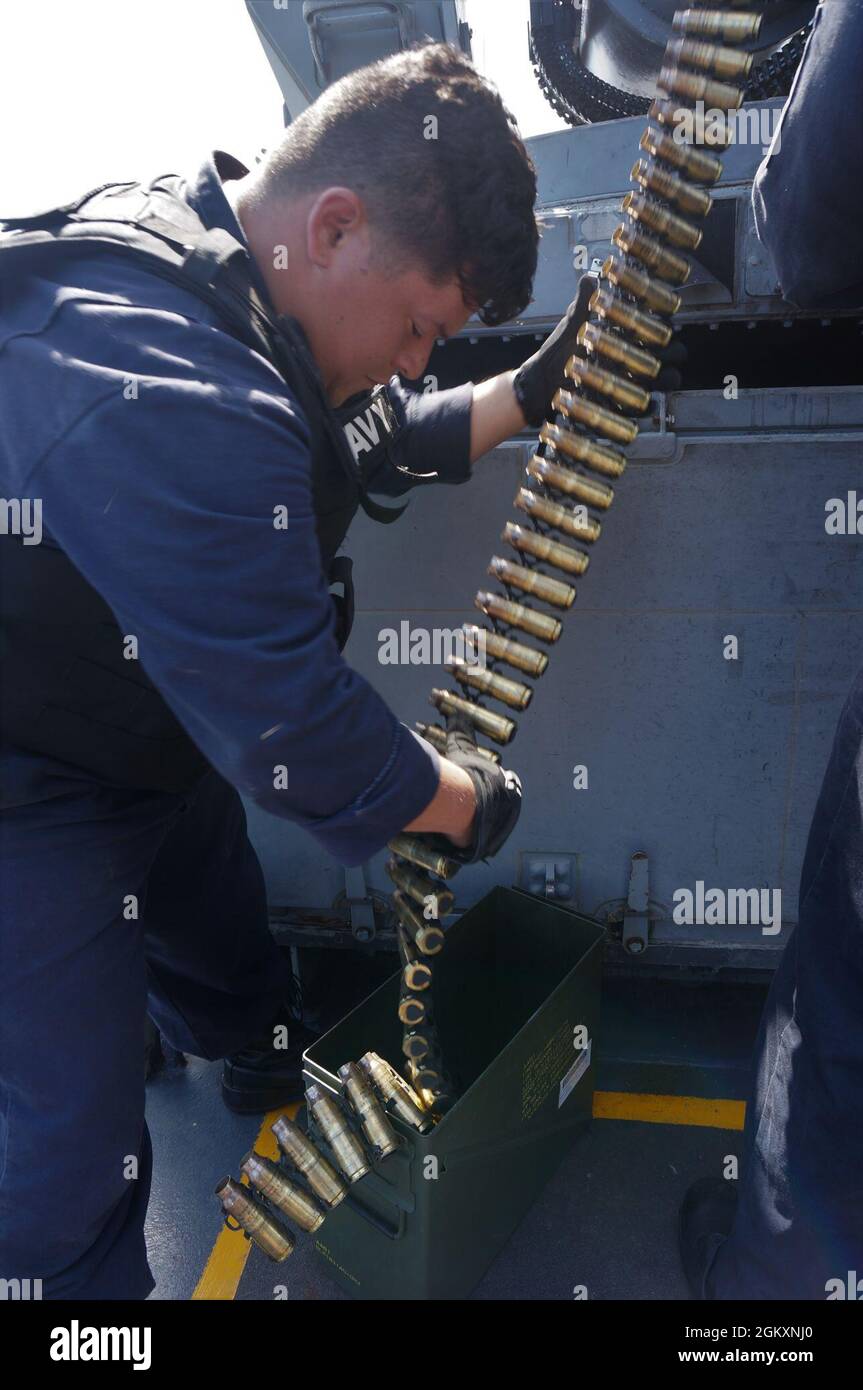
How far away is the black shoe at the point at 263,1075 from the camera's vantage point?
3045 millimetres

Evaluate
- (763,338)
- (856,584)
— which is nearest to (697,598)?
(856,584)

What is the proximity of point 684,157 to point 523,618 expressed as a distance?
3.93 feet

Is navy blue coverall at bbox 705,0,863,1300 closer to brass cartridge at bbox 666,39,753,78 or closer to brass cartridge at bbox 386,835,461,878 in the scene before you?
brass cartridge at bbox 666,39,753,78

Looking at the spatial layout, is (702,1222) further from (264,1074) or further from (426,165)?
(426,165)

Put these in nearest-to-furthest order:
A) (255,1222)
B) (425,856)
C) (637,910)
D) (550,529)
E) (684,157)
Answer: (425,856) → (684,157) → (255,1222) → (550,529) → (637,910)

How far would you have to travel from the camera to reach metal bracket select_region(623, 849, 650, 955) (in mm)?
2904

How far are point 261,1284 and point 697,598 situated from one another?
231 cm

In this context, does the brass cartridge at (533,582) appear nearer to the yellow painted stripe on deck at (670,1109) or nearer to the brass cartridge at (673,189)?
the brass cartridge at (673,189)

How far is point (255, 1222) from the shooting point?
7.58 ft

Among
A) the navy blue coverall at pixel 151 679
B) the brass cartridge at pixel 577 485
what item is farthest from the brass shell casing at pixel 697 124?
the navy blue coverall at pixel 151 679

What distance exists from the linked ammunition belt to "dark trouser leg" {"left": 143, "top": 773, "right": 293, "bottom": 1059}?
1.98 ft

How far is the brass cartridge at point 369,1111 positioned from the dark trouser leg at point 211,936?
74cm

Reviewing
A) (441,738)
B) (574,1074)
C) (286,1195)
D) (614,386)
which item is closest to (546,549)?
(614,386)
